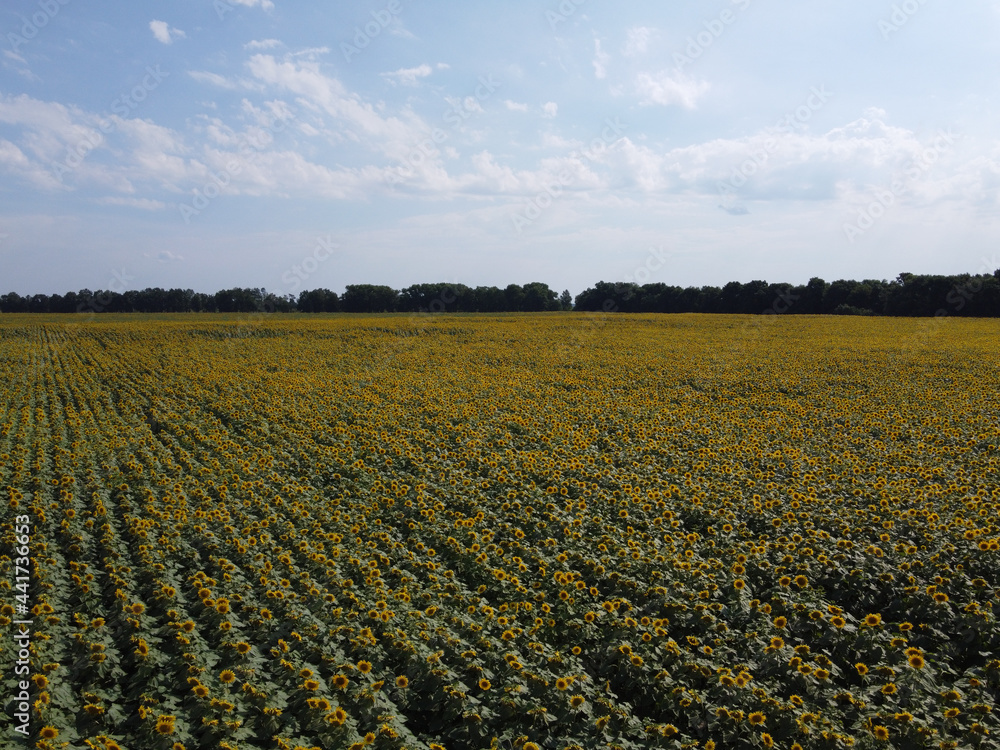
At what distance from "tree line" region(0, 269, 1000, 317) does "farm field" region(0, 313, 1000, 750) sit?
2196 inches

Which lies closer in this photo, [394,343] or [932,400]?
[932,400]

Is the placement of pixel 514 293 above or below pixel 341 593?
above

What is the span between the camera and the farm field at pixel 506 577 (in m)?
4.66

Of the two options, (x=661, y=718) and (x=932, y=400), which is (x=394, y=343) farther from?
(x=661, y=718)

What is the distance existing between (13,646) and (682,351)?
29.0m

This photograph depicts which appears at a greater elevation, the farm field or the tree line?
the tree line

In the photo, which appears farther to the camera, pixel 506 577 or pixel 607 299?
pixel 607 299

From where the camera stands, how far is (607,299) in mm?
87250

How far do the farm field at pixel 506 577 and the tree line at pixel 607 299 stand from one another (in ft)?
183

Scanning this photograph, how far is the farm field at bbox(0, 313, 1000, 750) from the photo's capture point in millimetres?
4660

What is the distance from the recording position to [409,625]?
581 cm

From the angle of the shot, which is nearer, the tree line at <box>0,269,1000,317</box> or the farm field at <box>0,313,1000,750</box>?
the farm field at <box>0,313,1000,750</box>

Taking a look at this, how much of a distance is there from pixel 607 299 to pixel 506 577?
83031mm

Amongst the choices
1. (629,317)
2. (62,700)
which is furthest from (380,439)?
(629,317)
